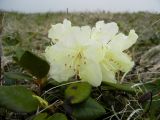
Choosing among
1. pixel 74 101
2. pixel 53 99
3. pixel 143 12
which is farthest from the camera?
pixel 143 12

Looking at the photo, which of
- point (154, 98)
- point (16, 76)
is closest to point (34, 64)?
point (16, 76)

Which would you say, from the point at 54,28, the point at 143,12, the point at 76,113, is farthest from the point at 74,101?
the point at 143,12

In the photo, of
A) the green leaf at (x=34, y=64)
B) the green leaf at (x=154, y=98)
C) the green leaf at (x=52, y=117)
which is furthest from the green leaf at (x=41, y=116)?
the green leaf at (x=154, y=98)

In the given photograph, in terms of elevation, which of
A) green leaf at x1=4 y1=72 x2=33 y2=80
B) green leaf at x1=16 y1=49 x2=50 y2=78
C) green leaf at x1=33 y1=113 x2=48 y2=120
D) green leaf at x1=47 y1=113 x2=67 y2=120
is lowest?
green leaf at x1=33 y1=113 x2=48 y2=120

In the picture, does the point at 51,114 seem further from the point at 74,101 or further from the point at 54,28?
the point at 54,28

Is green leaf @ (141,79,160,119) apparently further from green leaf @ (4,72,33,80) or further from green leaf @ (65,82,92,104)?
green leaf @ (4,72,33,80)

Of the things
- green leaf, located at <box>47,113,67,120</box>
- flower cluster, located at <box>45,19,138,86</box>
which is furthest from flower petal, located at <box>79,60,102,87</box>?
green leaf, located at <box>47,113,67,120</box>
